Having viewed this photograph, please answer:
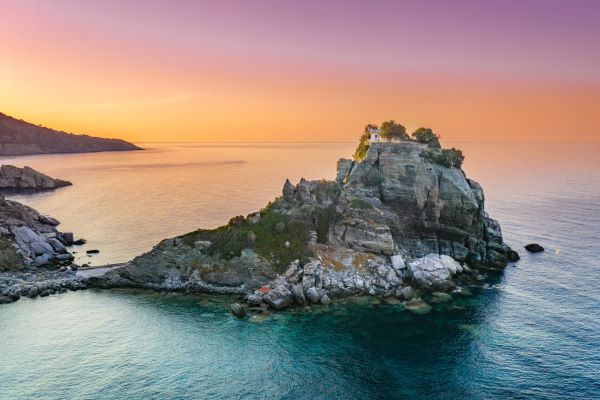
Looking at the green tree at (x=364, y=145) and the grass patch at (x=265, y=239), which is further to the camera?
the green tree at (x=364, y=145)

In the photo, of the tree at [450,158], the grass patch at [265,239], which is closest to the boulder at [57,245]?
the grass patch at [265,239]

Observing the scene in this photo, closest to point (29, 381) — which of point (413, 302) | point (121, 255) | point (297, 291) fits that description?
point (297, 291)

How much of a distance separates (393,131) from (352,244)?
47.6 m

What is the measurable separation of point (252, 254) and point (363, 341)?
1402 inches

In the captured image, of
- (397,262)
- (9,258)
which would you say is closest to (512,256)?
(397,262)

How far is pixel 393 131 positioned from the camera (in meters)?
137

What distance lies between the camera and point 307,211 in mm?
114000

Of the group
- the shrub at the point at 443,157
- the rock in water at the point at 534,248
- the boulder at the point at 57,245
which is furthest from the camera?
the boulder at the point at 57,245

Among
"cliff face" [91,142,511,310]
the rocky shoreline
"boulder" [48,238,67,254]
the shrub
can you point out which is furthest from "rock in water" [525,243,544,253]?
"boulder" [48,238,67,254]

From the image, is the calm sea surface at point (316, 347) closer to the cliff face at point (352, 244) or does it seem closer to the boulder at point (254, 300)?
the boulder at point (254, 300)

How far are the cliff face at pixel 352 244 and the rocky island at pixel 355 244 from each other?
10.0 inches

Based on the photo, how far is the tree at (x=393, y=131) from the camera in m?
136

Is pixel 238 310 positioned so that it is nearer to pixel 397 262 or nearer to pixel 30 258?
pixel 397 262

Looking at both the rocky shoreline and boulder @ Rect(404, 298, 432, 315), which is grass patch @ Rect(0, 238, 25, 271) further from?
boulder @ Rect(404, 298, 432, 315)
